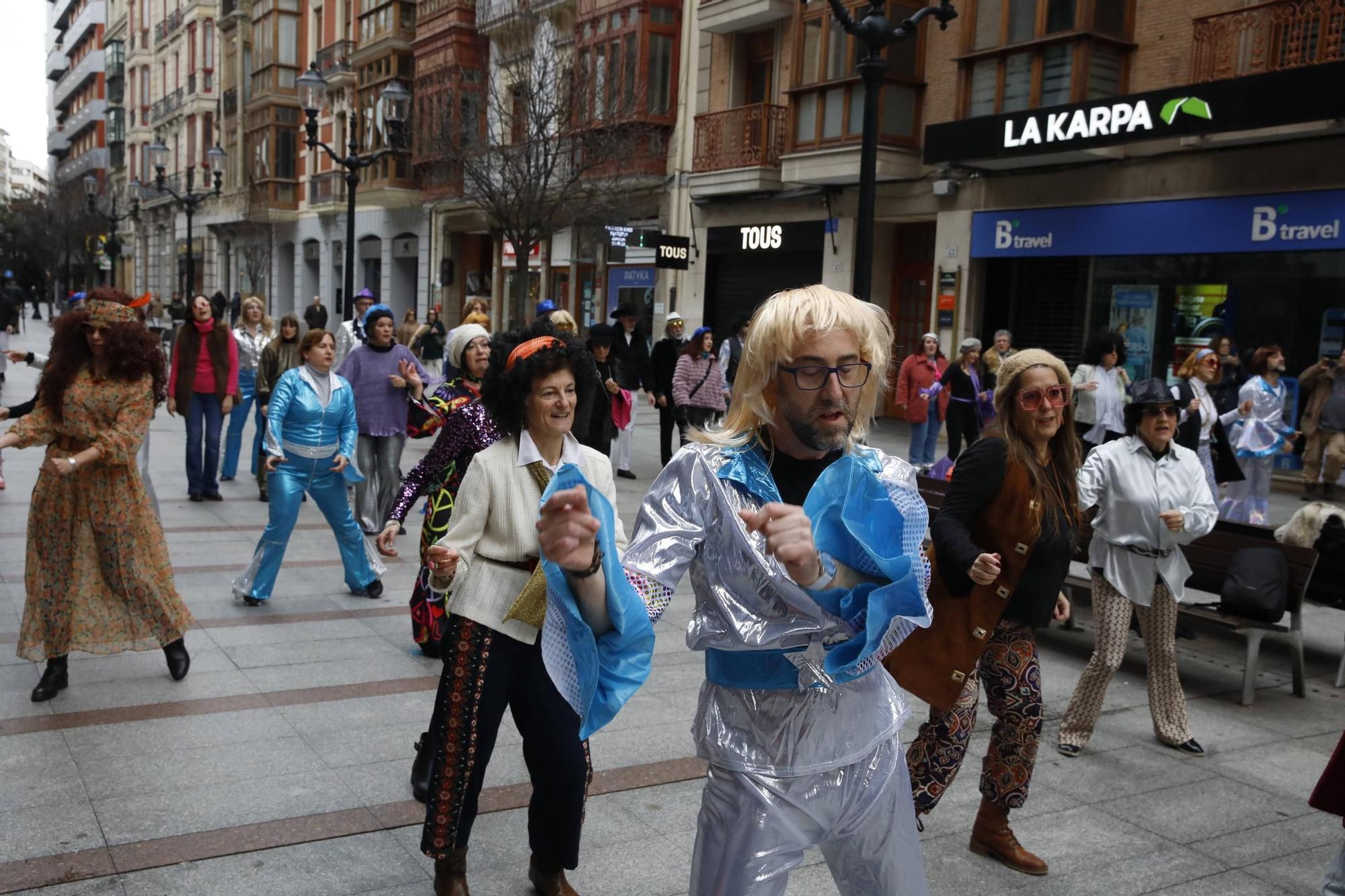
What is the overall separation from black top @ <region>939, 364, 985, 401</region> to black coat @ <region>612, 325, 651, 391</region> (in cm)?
340

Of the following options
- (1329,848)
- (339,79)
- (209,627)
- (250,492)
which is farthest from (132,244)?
(1329,848)

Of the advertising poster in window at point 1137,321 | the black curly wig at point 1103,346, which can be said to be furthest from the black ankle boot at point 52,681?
the advertising poster in window at point 1137,321

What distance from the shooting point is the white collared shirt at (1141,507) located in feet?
17.4

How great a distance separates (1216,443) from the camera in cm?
929

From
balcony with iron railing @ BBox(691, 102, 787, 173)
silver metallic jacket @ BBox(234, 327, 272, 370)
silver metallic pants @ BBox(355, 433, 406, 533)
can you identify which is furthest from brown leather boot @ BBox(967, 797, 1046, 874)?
balcony with iron railing @ BBox(691, 102, 787, 173)

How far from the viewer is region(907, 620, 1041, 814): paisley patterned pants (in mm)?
4090

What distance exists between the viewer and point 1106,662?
17.1ft

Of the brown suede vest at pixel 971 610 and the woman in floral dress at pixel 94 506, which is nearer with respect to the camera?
the brown suede vest at pixel 971 610

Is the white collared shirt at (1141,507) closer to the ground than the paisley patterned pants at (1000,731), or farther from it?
farther from it

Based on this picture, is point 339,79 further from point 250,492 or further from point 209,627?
point 209,627

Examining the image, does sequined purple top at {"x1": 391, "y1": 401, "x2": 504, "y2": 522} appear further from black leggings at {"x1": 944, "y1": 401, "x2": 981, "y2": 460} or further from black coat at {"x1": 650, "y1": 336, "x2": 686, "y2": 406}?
black leggings at {"x1": 944, "y1": 401, "x2": 981, "y2": 460}

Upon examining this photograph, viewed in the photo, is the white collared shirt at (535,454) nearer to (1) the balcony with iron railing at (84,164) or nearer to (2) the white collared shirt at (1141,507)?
(2) the white collared shirt at (1141,507)

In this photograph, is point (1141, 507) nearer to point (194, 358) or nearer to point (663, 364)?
point (194, 358)

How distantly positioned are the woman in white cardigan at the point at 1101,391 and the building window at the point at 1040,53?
233 inches
